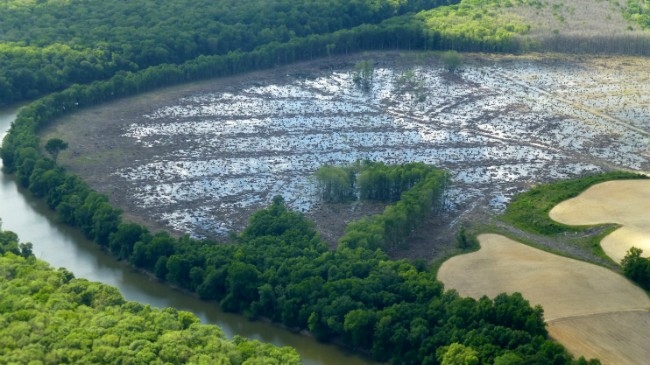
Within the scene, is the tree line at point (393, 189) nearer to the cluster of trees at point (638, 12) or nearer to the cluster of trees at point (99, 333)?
the cluster of trees at point (99, 333)

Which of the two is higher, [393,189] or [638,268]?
[393,189]

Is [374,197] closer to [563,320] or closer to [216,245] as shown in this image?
[216,245]

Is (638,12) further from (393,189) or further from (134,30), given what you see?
(393,189)

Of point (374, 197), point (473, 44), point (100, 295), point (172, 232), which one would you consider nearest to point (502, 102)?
point (473, 44)

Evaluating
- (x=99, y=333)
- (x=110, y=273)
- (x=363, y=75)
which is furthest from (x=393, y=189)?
(x=363, y=75)

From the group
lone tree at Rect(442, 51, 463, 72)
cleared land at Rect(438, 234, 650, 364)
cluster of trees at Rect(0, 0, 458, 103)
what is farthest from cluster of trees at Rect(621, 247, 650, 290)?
cluster of trees at Rect(0, 0, 458, 103)

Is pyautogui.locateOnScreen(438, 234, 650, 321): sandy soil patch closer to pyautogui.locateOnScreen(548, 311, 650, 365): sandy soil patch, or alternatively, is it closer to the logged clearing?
pyautogui.locateOnScreen(548, 311, 650, 365): sandy soil patch
